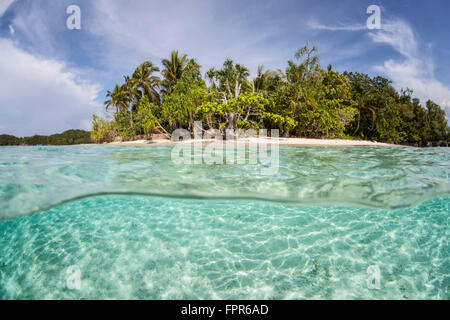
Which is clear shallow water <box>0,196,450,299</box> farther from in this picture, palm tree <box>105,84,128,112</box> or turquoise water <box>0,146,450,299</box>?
palm tree <box>105,84,128,112</box>

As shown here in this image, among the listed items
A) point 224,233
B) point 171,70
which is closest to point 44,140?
point 171,70

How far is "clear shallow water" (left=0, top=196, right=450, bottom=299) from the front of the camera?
2861mm

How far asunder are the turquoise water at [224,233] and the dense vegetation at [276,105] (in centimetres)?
1468

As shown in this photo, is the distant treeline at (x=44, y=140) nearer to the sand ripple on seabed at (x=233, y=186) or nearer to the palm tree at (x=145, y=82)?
the palm tree at (x=145, y=82)

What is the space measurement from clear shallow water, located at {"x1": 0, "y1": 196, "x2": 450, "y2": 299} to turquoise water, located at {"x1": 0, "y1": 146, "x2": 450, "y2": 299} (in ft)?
0.07

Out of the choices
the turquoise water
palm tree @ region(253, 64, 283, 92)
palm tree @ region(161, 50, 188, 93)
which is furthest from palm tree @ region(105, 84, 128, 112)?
the turquoise water

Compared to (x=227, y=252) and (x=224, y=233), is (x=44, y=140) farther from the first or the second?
(x=227, y=252)

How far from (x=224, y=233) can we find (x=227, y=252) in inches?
21.8

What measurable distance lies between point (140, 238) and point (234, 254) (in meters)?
1.84

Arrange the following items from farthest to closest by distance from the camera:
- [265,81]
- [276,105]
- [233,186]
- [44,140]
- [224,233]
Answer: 1. [44,140]
2. [265,81]
3. [276,105]
4. [233,186]
5. [224,233]

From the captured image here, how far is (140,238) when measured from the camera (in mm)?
4020

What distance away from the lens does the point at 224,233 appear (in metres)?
4.15

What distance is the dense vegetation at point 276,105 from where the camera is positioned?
21.3 meters
